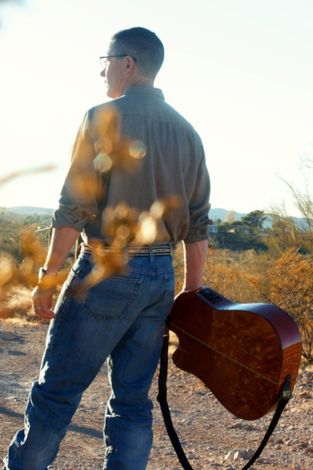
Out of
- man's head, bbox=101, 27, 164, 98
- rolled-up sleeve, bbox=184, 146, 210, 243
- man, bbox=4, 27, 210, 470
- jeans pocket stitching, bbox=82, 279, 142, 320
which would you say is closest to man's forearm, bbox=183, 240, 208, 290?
rolled-up sleeve, bbox=184, 146, 210, 243

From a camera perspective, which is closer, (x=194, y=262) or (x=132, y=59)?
(x=132, y=59)

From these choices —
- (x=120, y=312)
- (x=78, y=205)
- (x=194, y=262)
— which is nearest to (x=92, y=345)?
(x=120, y=312)

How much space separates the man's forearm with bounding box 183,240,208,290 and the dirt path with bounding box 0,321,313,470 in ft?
5.09

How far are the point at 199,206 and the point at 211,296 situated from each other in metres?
0.33

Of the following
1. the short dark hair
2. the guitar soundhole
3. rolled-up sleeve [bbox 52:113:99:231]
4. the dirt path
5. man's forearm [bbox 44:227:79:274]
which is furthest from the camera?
the dirt path

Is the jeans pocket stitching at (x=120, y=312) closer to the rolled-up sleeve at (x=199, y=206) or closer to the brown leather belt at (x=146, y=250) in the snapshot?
the brown leather belt at (x=146, y=250)

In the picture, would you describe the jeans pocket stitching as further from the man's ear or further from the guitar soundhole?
the man's ear

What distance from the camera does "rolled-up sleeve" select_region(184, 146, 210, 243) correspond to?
2.88 metres

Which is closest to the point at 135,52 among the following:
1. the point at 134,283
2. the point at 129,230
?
the point at 134,283

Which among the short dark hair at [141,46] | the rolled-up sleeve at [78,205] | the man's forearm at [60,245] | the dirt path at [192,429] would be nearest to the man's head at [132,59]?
the short dark hair at [141,46]

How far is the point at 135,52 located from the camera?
2617 millimetres

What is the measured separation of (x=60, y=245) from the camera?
8.29 ft

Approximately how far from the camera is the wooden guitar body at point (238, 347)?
2578 millimetres

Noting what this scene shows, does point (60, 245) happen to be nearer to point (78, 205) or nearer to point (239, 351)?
point (78, 205)
